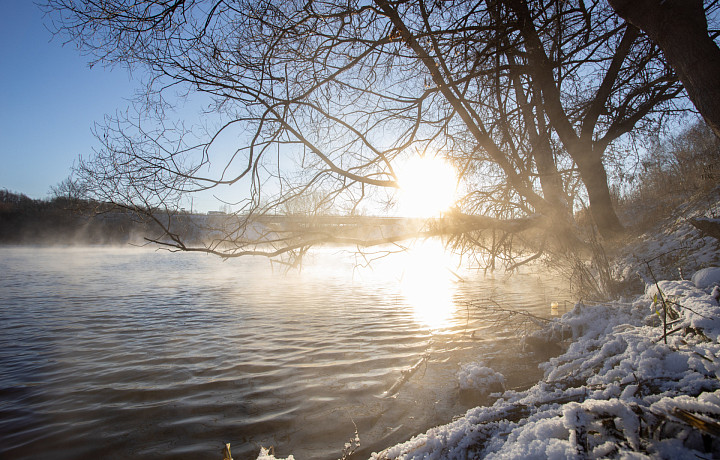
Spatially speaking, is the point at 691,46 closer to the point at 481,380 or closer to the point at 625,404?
the point at 625,404

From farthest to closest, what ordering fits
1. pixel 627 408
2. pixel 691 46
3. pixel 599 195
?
pixel 599 195
pixel 691 46
pixel 627 408

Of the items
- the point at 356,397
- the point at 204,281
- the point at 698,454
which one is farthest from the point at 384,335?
the point at 204,281

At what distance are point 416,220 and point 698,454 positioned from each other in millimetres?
4710

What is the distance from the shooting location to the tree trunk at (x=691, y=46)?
3.18 m

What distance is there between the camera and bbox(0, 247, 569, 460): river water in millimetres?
2939

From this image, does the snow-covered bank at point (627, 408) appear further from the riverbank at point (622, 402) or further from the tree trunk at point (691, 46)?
the tree trunk at point (691, 46)

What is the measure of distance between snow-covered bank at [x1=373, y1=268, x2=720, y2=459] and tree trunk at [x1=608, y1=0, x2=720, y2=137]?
162cm

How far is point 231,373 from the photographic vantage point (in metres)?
4.33

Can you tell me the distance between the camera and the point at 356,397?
142 inches

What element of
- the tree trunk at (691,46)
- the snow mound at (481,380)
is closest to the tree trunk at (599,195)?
the tree trunk at (691,46)

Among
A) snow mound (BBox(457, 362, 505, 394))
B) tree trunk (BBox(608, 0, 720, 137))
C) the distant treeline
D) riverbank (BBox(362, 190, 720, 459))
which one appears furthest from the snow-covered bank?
the distant treeline

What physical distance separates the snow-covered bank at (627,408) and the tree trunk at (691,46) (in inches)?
63.7

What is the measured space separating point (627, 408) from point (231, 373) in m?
4.07

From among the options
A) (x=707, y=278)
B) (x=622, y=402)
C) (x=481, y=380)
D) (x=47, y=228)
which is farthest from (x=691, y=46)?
(x=47, y=228)
